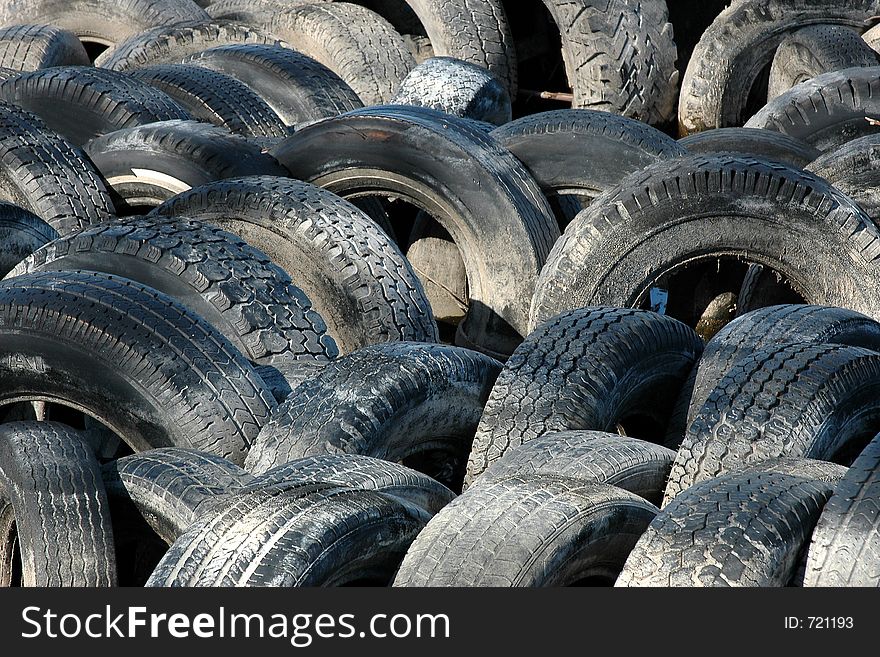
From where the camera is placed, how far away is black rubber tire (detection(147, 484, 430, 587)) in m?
2.65

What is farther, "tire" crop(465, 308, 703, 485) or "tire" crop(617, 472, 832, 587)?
"tire" crop(465, 308, 703, 485)

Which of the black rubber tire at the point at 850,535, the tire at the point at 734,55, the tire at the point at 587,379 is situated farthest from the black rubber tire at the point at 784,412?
the tire at the point at 734,55

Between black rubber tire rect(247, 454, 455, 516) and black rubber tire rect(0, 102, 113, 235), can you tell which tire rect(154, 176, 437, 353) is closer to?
black rubber tire rect(0, 102, 113, 235)

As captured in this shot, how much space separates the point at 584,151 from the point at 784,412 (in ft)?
8.24

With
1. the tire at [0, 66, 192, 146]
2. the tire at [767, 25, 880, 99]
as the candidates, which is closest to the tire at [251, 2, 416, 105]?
the tire at [0, 66, 192, 146]

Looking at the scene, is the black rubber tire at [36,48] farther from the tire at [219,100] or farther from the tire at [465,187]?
the tire at [465,187]

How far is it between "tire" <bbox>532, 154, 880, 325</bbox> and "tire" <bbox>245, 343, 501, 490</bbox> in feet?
2.85

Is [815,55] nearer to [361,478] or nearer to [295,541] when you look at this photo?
[361,478]

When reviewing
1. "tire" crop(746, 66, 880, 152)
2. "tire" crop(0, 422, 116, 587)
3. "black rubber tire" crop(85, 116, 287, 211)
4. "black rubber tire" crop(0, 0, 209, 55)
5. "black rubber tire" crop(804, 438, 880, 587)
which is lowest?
"black rubber tire" crop(804, 438, 880, 587)

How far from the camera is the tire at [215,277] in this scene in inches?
164

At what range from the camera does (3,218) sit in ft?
15.8

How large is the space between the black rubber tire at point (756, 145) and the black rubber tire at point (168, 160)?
1.97 m
